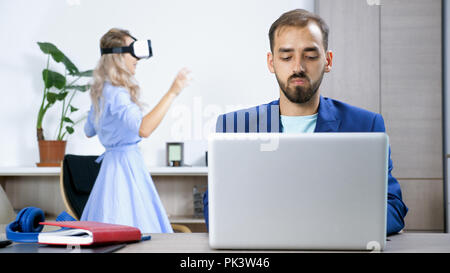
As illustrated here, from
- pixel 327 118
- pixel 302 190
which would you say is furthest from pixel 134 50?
pixel 302 190

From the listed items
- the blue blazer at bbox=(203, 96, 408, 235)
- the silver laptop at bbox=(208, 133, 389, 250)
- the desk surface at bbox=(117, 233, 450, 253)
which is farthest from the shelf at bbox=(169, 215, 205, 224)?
the silver laptop at bbox=(208, 133, 389, 250)

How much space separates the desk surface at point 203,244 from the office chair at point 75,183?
4.20 feet

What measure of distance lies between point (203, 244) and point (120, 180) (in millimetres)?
1275

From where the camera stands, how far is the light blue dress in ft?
6.27

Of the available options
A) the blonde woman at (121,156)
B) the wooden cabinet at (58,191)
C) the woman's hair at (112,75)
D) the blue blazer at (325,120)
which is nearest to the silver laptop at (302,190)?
the blue blazer at (325,120)

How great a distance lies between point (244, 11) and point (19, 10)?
1.49 metres

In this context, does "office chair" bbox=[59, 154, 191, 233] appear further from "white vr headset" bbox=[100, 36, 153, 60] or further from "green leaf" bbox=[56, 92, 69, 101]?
"green leaf" bbox=[56, 92, 69, 101]

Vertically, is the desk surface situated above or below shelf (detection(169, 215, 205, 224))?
above

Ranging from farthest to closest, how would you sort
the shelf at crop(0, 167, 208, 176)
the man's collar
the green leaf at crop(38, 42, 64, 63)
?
the green leaf at crop(38, 42, 64, 63), the shelf at crop(0, 167, 208, 176), the man's collar

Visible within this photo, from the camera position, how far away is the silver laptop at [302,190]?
627mm

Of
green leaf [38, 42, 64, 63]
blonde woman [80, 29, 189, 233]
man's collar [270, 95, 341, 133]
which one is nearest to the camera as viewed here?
man's collar [270, 95, 341, 133]

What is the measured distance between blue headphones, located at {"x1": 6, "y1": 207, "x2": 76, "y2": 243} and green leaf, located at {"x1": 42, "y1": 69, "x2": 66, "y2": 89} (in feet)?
6.75

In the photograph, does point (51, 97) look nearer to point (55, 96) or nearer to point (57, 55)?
point (55, 96)
